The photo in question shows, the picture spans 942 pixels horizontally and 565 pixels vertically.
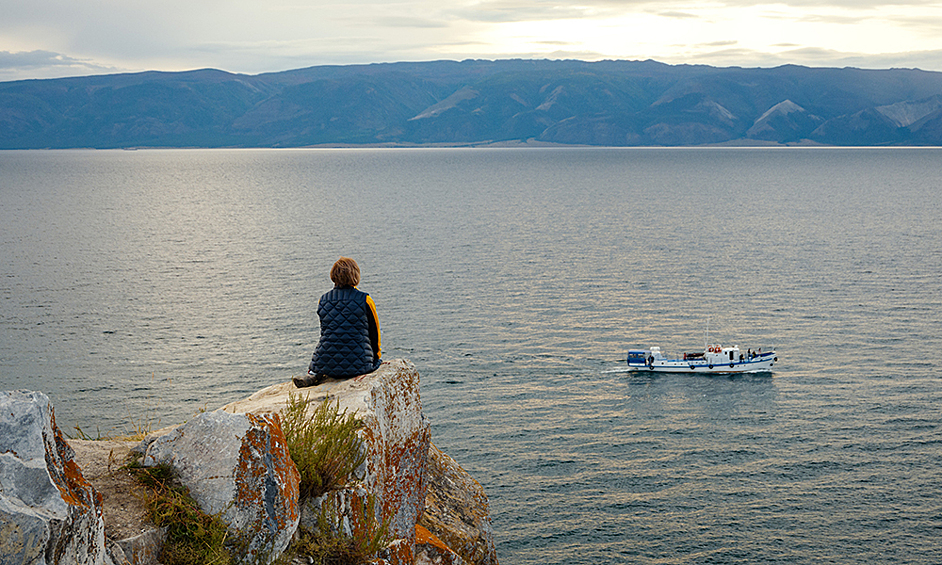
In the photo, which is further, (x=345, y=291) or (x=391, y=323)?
(x=391, y=323)

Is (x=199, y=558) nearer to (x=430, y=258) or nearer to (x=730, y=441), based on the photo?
(x=730, y=441)

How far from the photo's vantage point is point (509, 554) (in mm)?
28312

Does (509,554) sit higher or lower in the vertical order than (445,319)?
lower

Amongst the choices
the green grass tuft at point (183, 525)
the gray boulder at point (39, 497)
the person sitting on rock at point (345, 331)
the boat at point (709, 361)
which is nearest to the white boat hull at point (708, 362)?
the boat at point (709, 361)

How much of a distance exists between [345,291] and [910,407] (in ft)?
135

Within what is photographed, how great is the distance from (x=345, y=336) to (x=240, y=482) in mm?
3797

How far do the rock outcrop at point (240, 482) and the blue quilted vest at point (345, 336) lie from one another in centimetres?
27

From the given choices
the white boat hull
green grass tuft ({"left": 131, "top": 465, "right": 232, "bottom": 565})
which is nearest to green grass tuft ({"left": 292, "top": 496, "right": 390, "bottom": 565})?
green grass tuft ({"left": 131, "top": 465, "right": 232, "bottom": 565})

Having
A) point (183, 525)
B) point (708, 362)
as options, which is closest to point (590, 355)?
point (708, 362)

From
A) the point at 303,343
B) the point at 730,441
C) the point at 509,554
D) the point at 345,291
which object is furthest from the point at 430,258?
the point at 345,291

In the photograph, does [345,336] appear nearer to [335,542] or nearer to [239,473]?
[335,542]

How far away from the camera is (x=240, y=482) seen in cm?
699

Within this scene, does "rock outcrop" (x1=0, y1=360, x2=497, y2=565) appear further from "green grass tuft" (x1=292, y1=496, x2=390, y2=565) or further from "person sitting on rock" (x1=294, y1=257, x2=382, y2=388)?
"person sitting on rock" (x1=294, y1=257, x2=382, y2=388)

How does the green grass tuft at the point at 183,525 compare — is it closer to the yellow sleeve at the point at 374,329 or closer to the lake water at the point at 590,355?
the yellow sleeve at the point at 374,329
